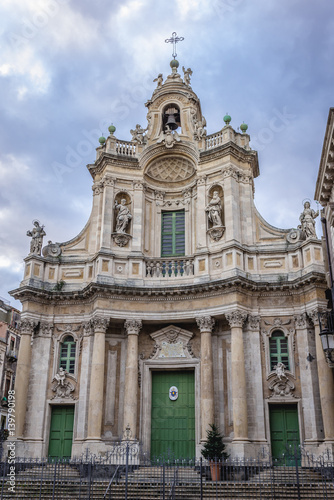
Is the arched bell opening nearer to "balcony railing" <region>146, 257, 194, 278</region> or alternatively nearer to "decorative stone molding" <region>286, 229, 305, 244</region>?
"balcony railing" <region>146, 257, 194, 278</region>

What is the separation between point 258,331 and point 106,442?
7356 millimetres

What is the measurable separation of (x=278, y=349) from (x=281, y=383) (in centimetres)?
137

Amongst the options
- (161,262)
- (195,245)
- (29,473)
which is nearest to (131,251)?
(161,262)

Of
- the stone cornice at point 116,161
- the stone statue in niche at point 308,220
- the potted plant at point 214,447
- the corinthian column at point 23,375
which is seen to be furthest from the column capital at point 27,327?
the stone statue in niche at point 308,220

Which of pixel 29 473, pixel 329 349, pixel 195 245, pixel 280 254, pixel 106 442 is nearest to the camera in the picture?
pixel 329 349

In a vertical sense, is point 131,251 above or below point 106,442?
above

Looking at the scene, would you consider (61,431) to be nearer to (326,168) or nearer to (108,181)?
(108,181)

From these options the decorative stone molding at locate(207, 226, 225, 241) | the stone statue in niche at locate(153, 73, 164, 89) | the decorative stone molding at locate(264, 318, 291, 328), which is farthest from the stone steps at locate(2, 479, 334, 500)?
the stone statue in niche at locate(153, 73, 164, 89)

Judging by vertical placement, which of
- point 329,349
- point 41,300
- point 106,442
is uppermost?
point 41,300

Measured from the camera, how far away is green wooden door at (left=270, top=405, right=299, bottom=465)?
1938 centimetres

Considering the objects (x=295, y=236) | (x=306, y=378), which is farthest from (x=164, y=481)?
(x=295, y=236)

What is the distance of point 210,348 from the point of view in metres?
20.6

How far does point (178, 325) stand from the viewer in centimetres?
2209

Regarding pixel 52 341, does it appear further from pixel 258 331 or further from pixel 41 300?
pixel 258 331
